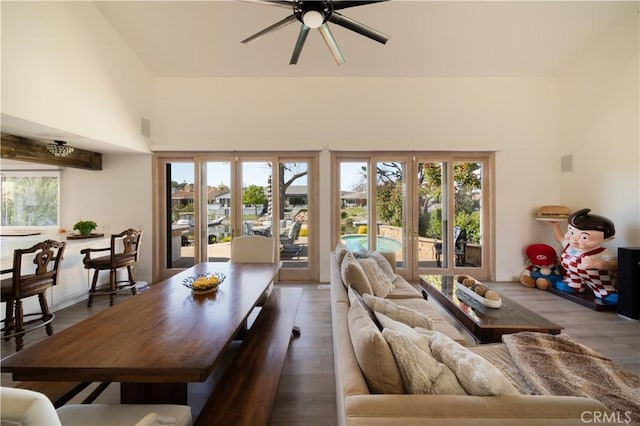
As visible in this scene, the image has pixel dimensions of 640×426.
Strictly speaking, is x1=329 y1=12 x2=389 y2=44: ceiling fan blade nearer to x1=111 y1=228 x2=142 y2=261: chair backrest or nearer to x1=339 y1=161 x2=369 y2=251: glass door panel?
x1=339 y1=161 x2=369 y2=251: glass door panel

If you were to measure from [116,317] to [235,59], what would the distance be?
13.4 feet

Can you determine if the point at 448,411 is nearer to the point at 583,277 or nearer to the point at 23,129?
the point at 583,277

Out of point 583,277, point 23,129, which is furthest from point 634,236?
point 23,129

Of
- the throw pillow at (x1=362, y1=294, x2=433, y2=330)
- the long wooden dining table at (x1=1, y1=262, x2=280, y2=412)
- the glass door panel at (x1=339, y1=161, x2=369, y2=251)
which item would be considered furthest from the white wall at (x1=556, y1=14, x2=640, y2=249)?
the long wooden dining table at (x1=1, y1=262, x2=280, y2=412)

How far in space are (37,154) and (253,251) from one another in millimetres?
3245

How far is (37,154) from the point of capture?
137 inches

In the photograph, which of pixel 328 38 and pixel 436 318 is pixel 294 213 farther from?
pixel 436 318

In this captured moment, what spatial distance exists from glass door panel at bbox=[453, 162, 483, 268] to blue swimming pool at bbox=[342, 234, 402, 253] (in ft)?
3.65

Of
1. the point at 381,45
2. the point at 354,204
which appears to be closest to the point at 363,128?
the point at 381,45

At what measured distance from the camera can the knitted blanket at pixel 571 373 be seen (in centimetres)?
136

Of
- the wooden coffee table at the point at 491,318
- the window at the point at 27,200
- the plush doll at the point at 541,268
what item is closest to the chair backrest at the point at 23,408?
the wooden coffee table at the point at 491,318

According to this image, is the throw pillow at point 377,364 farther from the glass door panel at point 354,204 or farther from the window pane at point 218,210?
the window pane at point 218,210

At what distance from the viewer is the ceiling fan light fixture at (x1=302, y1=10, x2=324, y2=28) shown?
Result: 207 cm

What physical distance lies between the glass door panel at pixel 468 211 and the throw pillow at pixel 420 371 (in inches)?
162
